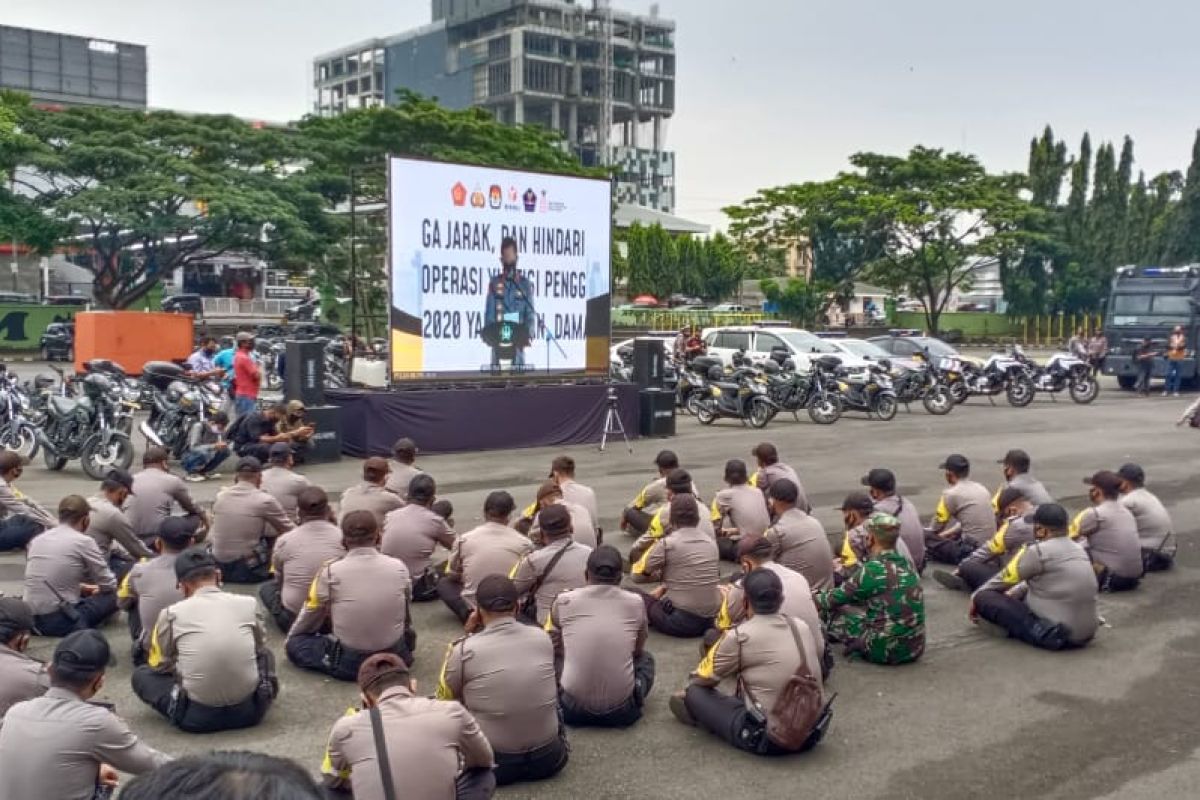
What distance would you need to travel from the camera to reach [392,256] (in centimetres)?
1656

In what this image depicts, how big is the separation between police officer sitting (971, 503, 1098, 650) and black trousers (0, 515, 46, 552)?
813 centimetres

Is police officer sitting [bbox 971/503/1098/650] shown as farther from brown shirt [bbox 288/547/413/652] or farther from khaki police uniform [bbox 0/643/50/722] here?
khaki police uniform [bbox 0/643/50/722]

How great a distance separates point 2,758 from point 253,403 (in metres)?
13.0

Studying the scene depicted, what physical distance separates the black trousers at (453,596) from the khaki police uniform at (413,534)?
0.30 meters

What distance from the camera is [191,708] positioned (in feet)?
20.4

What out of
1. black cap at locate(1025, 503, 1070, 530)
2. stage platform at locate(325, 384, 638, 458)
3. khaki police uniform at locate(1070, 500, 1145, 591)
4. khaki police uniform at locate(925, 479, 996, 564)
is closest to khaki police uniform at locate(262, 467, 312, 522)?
khaki police uniform at locate(925, 479, 996, 564)

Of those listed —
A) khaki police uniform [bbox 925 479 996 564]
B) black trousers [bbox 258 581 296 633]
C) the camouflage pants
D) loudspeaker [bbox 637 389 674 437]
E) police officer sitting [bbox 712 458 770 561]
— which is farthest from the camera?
loudspeaker [bbox 637 389 674 437]

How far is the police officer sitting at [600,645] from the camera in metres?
6.22

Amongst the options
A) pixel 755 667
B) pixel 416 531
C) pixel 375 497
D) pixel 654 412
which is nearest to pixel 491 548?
pixel 416 531

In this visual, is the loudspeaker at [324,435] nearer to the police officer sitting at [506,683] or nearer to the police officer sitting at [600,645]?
the police officer sitting at [600,645]

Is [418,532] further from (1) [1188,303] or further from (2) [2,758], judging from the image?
(1) [1188,303]

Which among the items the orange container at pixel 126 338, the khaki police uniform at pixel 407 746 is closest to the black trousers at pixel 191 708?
the khaki police uniform at pixel 407 746

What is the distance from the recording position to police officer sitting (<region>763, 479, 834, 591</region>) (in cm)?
815

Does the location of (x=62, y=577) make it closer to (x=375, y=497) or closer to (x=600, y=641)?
(x=375, y=497)
